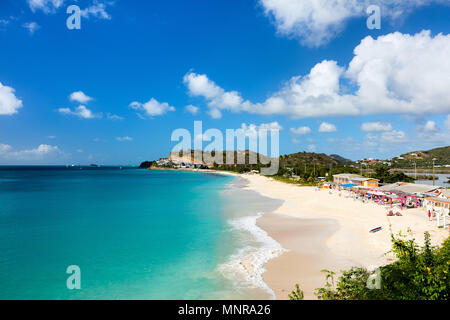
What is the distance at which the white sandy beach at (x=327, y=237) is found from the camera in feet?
45.6

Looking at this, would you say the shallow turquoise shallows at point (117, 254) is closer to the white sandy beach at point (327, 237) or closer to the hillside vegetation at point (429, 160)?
the white sandy beach at point (327, 237)

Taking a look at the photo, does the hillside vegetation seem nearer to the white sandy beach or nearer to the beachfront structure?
the beachfront structure

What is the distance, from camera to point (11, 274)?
52.1 feet

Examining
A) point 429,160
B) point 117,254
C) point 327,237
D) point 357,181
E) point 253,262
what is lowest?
point 117,254

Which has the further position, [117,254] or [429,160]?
[429,160]

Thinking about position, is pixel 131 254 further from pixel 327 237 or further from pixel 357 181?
pixel 357 181

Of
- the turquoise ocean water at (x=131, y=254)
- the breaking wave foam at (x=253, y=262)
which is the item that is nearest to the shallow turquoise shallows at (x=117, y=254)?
the turquoise ocean water at (x=131, y=254)

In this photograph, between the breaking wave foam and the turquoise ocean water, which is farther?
the turquoise ocean water

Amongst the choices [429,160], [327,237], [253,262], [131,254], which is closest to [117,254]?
[131,254]

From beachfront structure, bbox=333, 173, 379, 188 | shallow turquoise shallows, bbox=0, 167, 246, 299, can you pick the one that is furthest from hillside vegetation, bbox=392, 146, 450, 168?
shallow turquoise shallows, bbox=0, 167, 246, 299

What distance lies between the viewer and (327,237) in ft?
67.0

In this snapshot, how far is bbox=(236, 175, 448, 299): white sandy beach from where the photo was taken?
13906mm

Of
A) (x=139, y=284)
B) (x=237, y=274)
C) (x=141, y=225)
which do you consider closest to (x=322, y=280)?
(x=237, y=274)
